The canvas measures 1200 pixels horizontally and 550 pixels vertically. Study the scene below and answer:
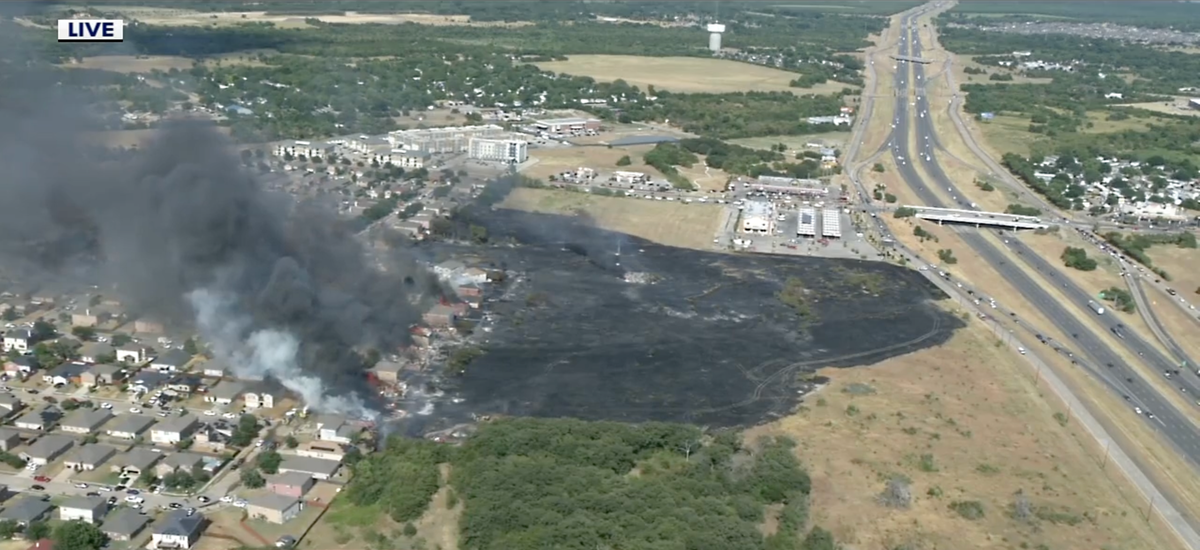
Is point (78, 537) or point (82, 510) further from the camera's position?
point (82, 510)

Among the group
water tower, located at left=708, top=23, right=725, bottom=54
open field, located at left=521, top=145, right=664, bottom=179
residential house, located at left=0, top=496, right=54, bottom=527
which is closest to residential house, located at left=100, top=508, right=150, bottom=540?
residential house, located at left=0, top=496, right=54, bottom=527

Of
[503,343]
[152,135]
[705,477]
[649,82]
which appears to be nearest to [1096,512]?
[705,477]

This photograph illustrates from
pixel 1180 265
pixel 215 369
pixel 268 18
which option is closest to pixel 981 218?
pixel 1180 265

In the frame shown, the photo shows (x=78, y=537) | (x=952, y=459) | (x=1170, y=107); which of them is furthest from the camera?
(x=1170, y=107)

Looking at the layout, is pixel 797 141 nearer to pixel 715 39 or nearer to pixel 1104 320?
pixel 1104 320

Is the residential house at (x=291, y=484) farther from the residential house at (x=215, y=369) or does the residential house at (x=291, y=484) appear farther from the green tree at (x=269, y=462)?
the residential house at (x=215, y=369)

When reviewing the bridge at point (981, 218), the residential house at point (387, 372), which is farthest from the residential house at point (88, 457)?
the bridge at point (981, 218)

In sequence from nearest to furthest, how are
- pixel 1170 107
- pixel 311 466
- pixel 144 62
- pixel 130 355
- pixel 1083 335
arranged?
pixel 311 466
pixel 130 355
pixel 1083 335
pixel 144 62
pixel 1170 107
